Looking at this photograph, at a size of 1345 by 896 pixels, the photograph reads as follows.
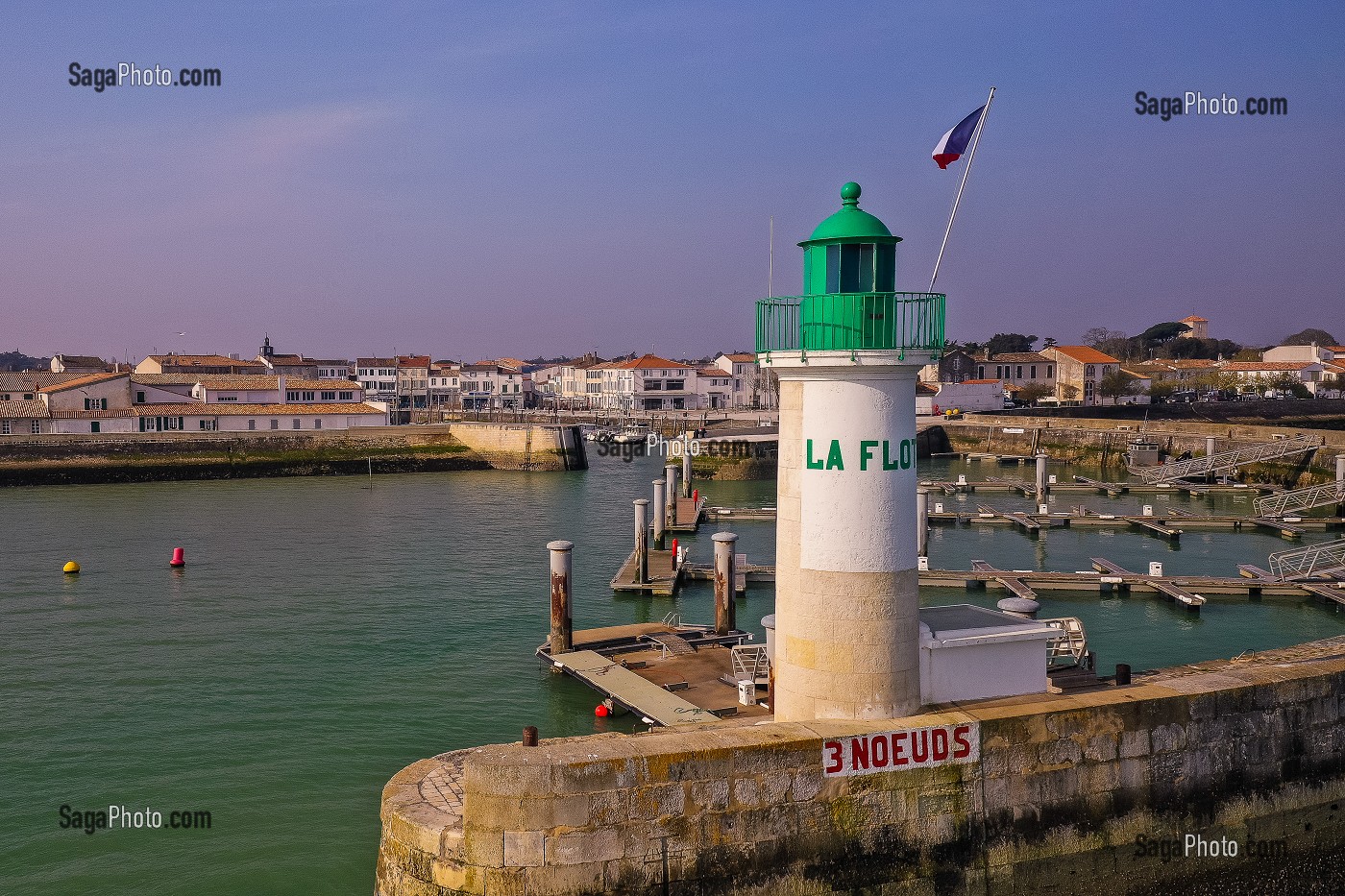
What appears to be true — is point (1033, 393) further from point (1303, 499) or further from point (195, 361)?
point (195, 361)

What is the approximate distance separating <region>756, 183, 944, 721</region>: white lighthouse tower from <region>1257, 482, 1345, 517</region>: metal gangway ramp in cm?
4023

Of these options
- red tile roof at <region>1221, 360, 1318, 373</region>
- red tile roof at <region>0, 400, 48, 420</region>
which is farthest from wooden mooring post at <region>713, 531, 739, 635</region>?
red tile roof at <region>1221, 360, 1318, 373</region>

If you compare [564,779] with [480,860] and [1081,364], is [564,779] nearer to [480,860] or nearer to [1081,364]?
[480,860]

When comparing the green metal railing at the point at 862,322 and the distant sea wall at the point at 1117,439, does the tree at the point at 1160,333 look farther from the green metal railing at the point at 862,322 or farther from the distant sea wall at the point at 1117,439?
the green metal railing at the point at 862,322

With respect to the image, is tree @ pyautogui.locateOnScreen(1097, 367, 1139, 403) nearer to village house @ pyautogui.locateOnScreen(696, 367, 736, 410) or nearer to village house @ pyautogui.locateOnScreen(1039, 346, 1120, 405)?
village house @ pyautogui.locateOnScreen(1039, 346, 1120, 405)

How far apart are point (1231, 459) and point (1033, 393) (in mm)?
64509

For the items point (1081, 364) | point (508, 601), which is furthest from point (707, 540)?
point (1081, 364)

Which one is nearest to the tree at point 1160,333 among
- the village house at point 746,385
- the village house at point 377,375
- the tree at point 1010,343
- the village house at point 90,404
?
the tree at point 1010,343

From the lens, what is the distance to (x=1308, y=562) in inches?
1316

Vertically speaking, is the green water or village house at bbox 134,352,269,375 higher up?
village house at bbox 134,352,269,375

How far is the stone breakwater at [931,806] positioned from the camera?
9.10 meters

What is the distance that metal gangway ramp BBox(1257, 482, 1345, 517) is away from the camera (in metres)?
44.2

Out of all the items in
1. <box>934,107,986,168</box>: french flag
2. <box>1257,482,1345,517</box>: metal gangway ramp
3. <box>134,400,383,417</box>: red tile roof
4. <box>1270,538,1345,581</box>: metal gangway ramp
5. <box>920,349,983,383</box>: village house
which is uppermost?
<box>920,349,983,383</box>: village house

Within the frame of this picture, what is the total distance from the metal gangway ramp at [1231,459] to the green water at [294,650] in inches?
321
